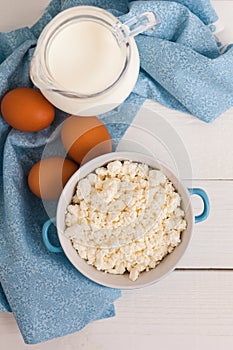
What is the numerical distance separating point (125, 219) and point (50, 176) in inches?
4.8

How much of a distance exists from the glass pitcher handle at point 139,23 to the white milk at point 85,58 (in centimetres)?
2

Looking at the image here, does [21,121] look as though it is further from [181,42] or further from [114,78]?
[181,42]

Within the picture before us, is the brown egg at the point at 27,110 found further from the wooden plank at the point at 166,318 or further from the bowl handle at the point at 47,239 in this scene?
the wooden plank at the point at 166,318

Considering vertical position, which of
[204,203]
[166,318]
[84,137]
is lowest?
[166,318]

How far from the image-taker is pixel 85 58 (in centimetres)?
93

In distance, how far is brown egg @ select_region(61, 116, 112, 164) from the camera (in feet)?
3.12

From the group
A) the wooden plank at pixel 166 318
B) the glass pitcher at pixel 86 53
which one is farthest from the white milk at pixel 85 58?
the wooden plank at pixel 166 318

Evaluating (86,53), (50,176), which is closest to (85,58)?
(86,53)

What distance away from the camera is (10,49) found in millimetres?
1035

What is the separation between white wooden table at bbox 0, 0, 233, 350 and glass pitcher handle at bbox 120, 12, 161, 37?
0.14 metres

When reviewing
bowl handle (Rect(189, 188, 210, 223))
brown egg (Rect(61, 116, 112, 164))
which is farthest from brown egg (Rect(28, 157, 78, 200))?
bowl handle (Rect(189, 188, 210, 223))

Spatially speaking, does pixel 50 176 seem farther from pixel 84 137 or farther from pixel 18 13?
pixel 18 13

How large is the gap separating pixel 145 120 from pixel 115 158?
0.10m

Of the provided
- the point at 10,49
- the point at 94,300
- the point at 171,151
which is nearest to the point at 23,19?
the point at 10,49
